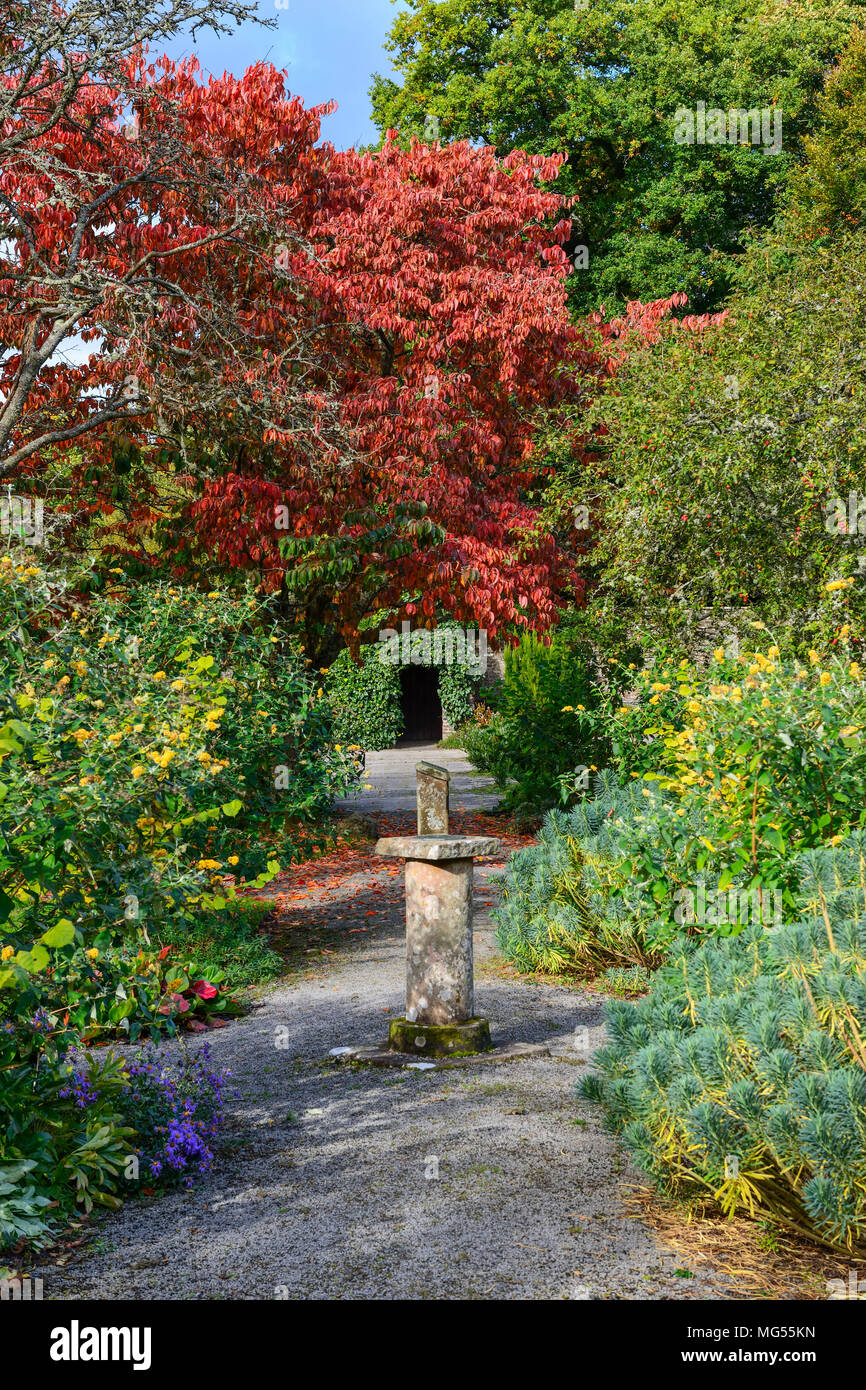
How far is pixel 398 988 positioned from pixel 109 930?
4022 mm

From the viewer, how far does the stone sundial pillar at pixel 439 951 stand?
607 centimetres

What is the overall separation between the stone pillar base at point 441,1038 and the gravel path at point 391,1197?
267 mm

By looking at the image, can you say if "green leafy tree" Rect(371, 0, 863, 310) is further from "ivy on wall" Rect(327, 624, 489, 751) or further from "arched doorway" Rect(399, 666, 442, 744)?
"arched doorway" Rect(399, 666, 442, 744)

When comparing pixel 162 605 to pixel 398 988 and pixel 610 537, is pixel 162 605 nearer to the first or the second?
pixel 398 988

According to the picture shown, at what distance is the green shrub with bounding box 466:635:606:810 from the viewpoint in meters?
14.3

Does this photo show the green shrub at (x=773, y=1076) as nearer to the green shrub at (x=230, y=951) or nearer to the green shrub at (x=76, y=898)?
the green shrub at (x=76, y=898)

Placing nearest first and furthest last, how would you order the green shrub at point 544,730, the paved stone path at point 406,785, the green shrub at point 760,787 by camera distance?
the green shrub at point 760,787
the green shrub at point 544,730
the paved stone path at point 406,785

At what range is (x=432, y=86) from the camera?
24984mm

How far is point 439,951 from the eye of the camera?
20.1 ft

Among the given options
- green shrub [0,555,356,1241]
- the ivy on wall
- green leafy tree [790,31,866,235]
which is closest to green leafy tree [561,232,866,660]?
green shrub [0,555,356,1241]

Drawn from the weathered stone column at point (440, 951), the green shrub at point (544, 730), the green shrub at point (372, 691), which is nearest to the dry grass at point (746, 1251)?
the weathered stone column at point (440, 951)

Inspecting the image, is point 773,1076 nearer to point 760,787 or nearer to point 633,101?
point 760,787

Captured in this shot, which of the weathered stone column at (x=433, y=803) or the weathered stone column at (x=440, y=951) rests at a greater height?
the weathered stone column at (x=433, y=803)

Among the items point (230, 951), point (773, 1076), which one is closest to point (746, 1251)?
point (773, 1076)
